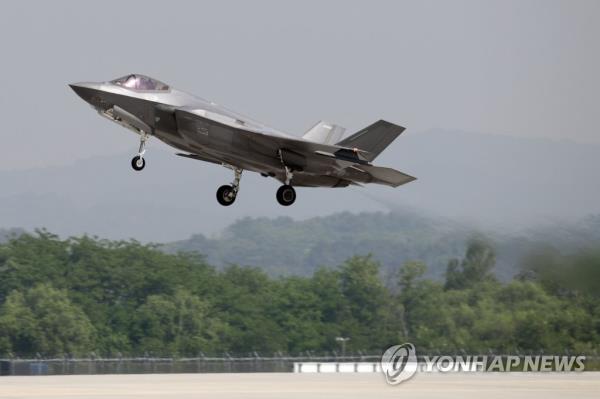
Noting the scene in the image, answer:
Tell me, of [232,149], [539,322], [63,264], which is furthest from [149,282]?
[232,149]

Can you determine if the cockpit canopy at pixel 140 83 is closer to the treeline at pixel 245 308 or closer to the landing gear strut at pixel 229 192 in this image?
the landing gear strut at pixel 229 192

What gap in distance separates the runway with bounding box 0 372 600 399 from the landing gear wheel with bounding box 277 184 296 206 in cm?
647

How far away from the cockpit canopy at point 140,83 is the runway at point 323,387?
10.2 m

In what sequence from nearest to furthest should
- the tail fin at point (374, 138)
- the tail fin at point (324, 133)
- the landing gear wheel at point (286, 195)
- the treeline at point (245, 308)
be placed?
the landing gear wheel at point (286, 195), the tail fin at point (374, 138), the tail fin at point (324, 133), the treeline at point (245, 308)

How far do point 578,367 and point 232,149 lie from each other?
34283 millimetres

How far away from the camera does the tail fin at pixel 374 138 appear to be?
148 feet

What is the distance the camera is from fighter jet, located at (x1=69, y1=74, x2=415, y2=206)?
4272cm

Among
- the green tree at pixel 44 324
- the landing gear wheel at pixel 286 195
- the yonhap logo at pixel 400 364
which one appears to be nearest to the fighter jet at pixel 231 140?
the landing gear wheel at pixel 286 195

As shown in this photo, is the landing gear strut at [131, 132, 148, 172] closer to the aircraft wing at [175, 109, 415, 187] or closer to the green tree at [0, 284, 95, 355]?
the aircraft wing at [175, 109, 415, 187]

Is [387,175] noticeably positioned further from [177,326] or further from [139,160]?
[177,326]

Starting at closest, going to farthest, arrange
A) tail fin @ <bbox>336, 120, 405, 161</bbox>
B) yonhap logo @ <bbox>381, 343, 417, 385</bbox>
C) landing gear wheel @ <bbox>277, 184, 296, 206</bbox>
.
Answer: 1. landing gear wheel @ <bbox>277, 184, 296, 206</bbox>
2. tail fin @ <bbox>336, 120, 405, 161</bbox>
3. yonhap logo @ <bbox>381, 343, 417, 385</bbox>

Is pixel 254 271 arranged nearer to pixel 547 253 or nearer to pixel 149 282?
pixel 149 282

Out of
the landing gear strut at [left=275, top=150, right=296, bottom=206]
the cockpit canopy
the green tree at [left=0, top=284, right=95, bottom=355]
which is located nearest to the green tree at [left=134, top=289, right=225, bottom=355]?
the green tree at [left=0, top=284, right=95, bottom=355]

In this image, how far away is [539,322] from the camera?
88938 mm
